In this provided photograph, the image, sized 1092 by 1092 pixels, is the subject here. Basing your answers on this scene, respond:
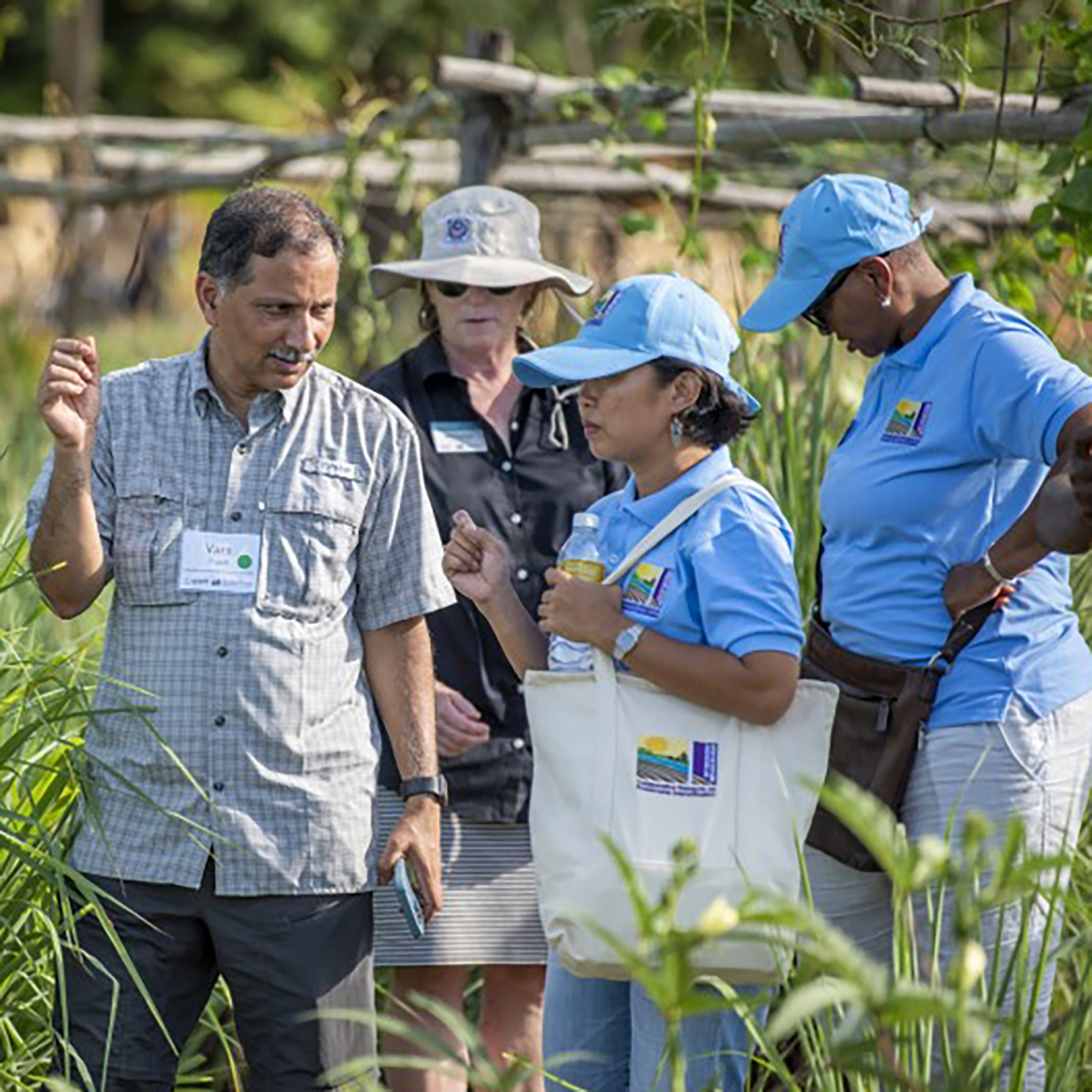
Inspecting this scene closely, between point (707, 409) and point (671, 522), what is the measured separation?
7.8 inches

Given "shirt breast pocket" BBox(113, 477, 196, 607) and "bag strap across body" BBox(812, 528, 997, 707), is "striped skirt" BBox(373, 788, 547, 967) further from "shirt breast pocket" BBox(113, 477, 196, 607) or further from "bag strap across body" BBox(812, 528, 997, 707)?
"bag strap across body" BBox(812, 528, 997, 707)

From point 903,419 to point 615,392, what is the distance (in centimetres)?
46

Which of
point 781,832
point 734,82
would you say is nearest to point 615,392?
point 781,832

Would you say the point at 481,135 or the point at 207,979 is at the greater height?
the point at 481,135

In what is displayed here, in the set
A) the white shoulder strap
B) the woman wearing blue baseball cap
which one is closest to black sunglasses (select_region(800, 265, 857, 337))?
the woman wearing blue baseball cap

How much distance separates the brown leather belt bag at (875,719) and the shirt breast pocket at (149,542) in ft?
3.23

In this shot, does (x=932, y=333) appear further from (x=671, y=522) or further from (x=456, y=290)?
(x=456, y=290)

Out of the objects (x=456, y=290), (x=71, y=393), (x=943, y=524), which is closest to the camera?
(x=71, y=393)

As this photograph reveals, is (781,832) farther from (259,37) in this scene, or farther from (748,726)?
(259,37)

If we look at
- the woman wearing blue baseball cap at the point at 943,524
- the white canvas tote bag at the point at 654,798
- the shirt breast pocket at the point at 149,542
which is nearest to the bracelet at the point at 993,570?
the woman wearing blue baseball cap at the point at 943,524

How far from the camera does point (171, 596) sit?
296cm

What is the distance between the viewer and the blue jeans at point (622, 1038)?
2.84 meters

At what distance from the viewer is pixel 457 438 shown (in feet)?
12.5

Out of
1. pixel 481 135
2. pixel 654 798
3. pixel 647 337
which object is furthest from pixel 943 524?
pixel 481 135
